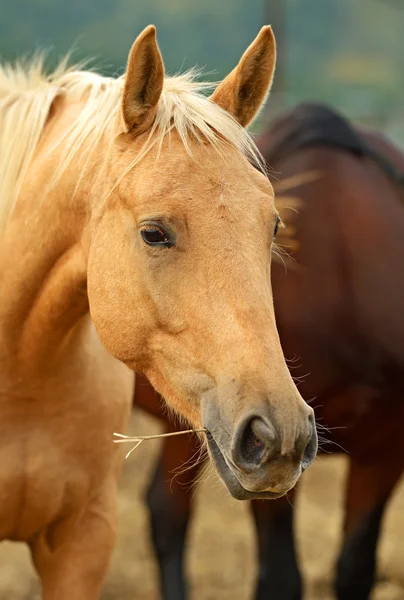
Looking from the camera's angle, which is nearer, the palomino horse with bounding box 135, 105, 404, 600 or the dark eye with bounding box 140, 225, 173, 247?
the dark eye with bounding box 140, 225, 173, 247

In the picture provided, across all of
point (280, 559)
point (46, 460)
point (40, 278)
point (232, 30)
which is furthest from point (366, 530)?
point (232, 30)

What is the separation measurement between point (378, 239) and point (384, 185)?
29 centimetres

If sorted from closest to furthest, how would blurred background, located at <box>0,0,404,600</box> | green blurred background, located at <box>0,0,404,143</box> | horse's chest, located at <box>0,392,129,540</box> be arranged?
horse's chest, located at <box>0,392,129,540</box>, blurred background, located at <box>0,0,404,600</box>, green blurred background, located at <box>0,0,404,143</box>

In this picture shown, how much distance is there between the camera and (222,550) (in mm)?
5168

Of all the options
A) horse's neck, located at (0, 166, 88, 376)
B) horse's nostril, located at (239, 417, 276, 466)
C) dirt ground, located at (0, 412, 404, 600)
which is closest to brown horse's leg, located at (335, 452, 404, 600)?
dirt ground, located at (0, 412, 404, 600)

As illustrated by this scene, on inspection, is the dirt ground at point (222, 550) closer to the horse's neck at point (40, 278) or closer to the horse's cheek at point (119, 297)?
the horse's neck at point (40, 278)

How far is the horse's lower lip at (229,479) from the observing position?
2008 mm

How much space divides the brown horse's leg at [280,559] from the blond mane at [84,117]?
1.89 m

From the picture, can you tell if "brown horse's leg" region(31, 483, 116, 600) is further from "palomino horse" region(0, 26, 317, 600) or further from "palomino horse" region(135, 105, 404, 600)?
"palomino horse" region(135, 105, 404, 600)

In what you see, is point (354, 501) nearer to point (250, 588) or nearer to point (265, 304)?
point (250, 588)

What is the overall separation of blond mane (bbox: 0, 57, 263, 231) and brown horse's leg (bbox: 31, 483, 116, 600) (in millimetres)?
913

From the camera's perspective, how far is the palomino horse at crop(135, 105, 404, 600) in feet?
12.6

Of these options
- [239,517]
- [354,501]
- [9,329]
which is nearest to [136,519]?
[239,517]

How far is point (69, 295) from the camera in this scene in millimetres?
2471
